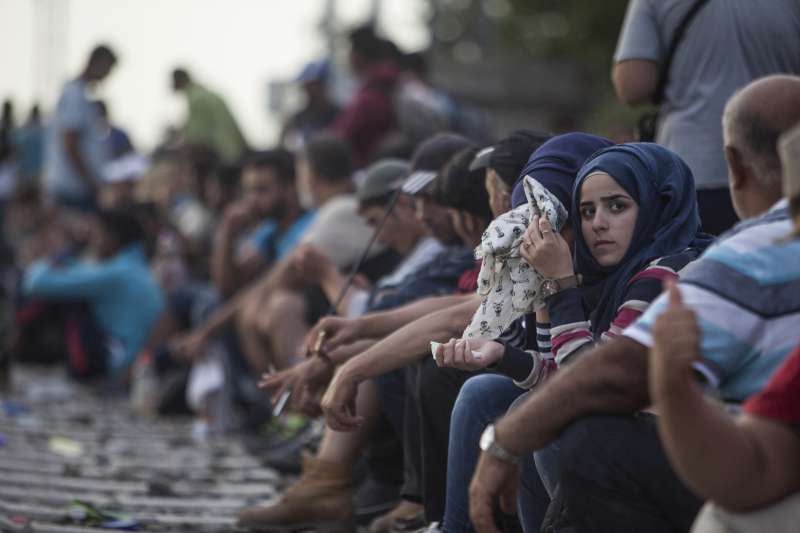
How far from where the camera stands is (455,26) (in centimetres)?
3688

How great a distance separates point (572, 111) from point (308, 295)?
1234 cm

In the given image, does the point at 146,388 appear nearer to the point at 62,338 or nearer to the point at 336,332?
the point at 62,338

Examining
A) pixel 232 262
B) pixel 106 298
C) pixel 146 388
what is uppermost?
pixel 232 262

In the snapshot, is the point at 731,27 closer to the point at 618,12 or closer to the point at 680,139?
the point at 680,139

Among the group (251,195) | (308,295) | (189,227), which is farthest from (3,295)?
(308,295)

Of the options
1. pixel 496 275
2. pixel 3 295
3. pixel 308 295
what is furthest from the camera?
pixel 3 295

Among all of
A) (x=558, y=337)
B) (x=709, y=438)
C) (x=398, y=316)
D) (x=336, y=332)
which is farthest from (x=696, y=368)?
(x=336, y=332)

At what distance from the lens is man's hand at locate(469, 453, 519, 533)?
3523 millimetres

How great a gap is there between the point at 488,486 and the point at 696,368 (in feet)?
2.44

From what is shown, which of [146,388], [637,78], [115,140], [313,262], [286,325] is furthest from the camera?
[115,140]

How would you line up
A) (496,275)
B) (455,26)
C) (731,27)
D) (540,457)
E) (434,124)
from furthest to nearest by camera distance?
(455,26) < (434,124) < (731,27) < (496,275) < (540,457)

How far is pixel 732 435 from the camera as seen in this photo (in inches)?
110

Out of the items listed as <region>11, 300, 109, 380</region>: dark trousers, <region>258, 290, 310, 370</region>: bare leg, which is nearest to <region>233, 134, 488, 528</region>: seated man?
<region>258, 290, 310, 370</region>: bare leg

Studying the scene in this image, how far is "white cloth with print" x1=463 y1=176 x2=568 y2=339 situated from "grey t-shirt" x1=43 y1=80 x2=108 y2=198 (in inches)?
398
